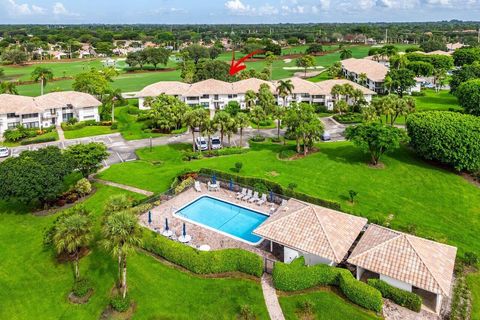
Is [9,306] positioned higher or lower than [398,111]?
lower

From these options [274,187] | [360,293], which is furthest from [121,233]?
[274,187]

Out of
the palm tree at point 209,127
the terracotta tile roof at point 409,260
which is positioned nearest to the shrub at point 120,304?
the terracotta tile roof at point 409,260

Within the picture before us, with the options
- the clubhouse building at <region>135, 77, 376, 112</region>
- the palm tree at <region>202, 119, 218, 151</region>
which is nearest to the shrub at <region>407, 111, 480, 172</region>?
the palm tree at <region>202, 119, 218, 151</region>

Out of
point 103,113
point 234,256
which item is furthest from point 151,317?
point 103,113

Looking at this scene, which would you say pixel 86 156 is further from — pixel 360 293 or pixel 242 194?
pixel 360 293

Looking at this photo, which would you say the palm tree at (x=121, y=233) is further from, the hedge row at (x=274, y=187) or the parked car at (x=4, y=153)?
the parked car at (x=4, y=153)

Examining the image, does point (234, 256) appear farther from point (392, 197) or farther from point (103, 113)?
point (103, 113)

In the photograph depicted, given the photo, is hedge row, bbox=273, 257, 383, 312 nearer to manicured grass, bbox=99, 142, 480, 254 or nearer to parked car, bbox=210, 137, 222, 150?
manicured grass, bbox=99, 142, 480, 254
